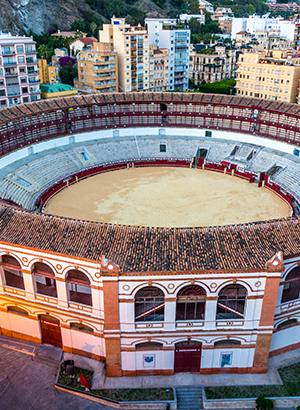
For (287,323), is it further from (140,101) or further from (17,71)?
(17,71)

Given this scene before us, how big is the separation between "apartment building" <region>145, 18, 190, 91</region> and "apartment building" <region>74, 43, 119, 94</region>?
1911 centimetres

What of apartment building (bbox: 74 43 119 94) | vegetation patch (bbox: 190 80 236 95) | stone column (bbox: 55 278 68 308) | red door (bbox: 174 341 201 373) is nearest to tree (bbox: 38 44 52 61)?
apartment building (bbox: 74 43 119 94)

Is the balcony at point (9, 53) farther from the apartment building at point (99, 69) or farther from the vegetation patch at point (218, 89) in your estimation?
the vegetation patch at point (218, 89)

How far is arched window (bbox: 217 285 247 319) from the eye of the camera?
22641 mm

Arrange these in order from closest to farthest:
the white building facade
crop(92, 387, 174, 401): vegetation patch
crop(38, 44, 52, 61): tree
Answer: crop(92, 387, 174, 401): vegetation patch
crop(38, 44, 52, 61): tree
the white building facade

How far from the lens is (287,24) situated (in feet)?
493

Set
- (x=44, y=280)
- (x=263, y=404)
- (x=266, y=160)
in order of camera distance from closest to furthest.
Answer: (x=263, y=404), (x=44, y=280), (x=266, y=160)

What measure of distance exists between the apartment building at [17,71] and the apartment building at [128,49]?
62.4 feet

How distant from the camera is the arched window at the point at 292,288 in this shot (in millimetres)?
24750

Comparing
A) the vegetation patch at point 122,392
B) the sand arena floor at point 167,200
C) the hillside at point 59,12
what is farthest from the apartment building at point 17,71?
the vegetation patch at point 122,392

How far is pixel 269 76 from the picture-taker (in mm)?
84688

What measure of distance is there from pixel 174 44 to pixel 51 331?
91610mm

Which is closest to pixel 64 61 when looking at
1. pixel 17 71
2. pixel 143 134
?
pixel 17 71

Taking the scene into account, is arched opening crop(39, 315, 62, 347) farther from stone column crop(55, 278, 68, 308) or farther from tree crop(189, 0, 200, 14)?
tree crop(189, 0, 200, 14)
